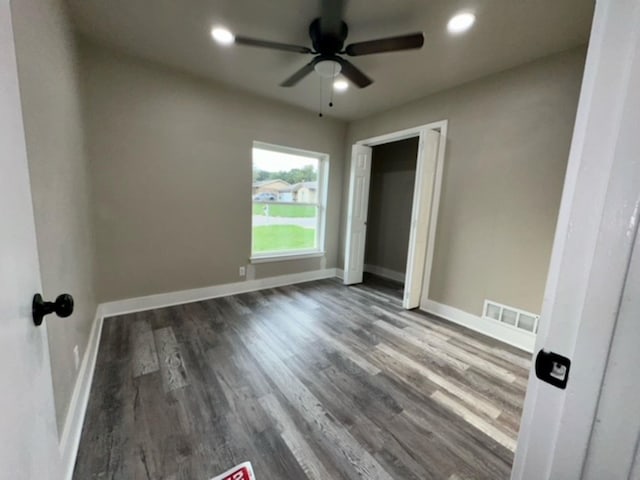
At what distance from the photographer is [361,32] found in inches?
82.7

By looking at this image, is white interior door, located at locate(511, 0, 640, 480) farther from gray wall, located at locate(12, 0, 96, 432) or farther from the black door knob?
gray wall, located at locate(12, 0, 96, 432)

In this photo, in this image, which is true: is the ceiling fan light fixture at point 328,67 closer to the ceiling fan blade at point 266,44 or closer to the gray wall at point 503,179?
the ceiling fan blade at point 266,44

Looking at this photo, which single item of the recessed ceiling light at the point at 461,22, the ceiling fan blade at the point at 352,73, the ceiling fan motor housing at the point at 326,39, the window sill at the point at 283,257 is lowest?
the window sill at the point at 283,257

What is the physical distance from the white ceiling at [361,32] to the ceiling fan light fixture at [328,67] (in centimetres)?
27

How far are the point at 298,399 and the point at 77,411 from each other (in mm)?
1220

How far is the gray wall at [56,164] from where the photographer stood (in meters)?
1.09

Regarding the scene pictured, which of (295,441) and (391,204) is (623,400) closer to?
(295,441)

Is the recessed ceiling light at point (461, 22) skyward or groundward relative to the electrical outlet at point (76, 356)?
skyward

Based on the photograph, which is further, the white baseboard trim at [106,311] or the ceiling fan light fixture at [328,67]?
the ceiling fan light fixture at [328,67]

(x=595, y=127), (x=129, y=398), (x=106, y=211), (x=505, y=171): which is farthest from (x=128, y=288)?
(x=505, y=171)

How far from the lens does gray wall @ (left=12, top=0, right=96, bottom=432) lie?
109 cm

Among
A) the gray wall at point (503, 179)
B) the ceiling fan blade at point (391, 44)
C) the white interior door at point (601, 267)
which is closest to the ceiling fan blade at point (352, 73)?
the ceiling fan blade at point (391, 44)

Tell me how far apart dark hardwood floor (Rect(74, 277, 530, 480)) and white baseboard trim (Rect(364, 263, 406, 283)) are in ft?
6.03

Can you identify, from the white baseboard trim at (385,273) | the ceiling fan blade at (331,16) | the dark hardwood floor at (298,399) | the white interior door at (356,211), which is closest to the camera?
the dark hardwood floor at (298,399)
